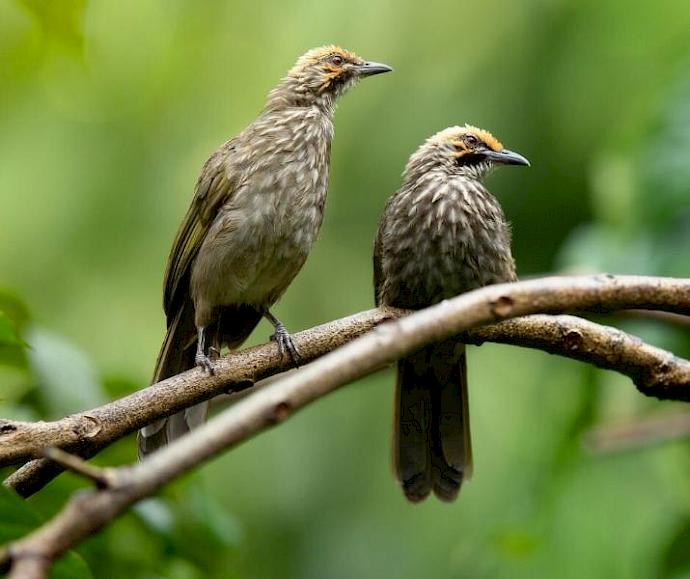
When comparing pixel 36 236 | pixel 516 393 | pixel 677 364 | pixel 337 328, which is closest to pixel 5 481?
pixel 337 328

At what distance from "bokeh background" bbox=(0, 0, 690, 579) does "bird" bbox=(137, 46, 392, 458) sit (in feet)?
4.84

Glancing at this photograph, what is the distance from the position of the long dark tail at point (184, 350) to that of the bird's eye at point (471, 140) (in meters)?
1.10

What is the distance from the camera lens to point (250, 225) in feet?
14.6

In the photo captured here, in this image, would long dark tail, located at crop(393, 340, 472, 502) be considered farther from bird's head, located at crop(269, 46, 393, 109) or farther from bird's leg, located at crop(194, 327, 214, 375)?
bird's head, located at crop(269, 46, 393, 109)

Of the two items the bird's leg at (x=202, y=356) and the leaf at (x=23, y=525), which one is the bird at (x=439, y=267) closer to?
the bird's leg at (x=202, y=356)

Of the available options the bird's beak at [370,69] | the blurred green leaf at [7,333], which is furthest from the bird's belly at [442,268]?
the blurred green leaf at [7,333]

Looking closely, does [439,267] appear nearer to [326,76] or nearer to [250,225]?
[250,225]

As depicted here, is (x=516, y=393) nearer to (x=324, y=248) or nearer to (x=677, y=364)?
(x=324, y=248)

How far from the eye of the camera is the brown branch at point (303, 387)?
195 cm

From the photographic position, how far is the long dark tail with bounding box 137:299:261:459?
14.1 ft

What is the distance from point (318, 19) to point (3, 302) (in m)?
3.92

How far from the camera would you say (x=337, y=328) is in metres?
3.51

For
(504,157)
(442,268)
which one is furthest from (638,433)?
(442,268)

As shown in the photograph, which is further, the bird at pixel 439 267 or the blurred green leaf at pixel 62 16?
the bird at pixel 439 267
